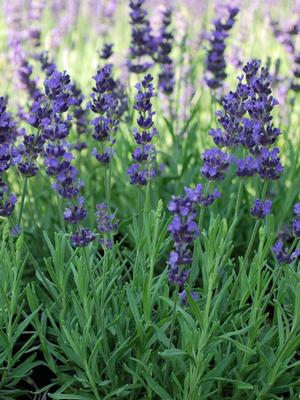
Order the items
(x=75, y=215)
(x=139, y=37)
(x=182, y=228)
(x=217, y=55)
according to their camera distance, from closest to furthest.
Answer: (x=182, y=228)
(x=75, y=215)
(x=217, y=55)
(x=139, y=37)

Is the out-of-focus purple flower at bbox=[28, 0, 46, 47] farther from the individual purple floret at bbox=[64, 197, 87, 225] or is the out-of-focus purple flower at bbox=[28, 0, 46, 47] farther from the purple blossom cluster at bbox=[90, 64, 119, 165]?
the individual purple floret at bbox=[64, 197, 87, 225]

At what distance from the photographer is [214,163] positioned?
2.44 metres

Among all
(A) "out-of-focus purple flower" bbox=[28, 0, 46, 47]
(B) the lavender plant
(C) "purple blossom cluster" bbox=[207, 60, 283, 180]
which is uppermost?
(A) "out-of-focus purple flower" bbox=[28, 0, 46, 47]

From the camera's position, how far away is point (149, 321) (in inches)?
98.7

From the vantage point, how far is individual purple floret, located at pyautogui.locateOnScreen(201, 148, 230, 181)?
7.98ft

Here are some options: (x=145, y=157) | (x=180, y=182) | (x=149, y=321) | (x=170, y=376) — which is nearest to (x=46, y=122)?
(x=145, y=157)

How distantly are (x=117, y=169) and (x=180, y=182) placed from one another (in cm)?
57

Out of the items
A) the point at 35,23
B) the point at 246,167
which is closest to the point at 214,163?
the point at 246,167

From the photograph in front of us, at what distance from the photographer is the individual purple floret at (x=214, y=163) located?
2434mm

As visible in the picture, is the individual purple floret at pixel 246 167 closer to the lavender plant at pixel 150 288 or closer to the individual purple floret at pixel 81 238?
the lavender plant at pixel 150 288

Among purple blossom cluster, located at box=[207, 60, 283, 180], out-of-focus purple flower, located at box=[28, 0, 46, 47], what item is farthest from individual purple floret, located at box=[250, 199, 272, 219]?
out-of-focus purple flower, located at box=[28, 0, 46, 47]

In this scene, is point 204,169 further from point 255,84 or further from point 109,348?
point 109,348

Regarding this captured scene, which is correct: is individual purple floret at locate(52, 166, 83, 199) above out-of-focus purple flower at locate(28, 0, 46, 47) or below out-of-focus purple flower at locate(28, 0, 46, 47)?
below

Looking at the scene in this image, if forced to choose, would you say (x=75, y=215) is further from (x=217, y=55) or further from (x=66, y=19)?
(x=66, y=19)
